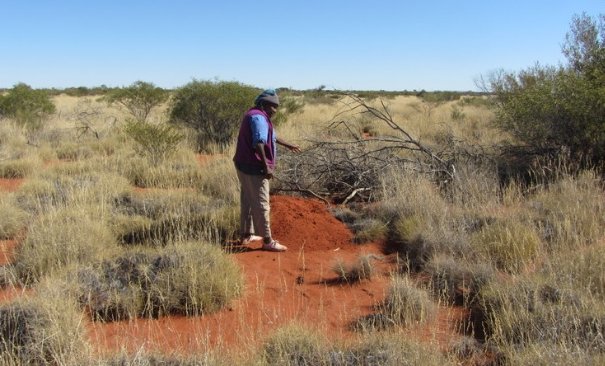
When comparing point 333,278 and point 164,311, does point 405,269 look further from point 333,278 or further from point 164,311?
point 164,311

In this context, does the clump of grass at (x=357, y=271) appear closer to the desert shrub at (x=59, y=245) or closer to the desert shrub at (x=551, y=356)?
the desert shrub at (x=551, y=356)

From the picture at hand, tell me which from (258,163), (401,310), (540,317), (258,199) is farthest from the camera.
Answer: (258,199)

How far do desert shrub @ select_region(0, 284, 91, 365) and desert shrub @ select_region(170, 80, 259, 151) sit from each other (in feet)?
34.6

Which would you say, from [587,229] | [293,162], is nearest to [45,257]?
[293,162]

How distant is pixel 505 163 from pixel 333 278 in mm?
5375

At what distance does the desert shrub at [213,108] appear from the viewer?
47.1 feet

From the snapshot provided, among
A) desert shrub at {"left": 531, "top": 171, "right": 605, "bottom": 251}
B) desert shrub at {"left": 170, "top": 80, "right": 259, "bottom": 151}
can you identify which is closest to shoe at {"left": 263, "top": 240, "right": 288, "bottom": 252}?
desert shrub at {"left": 531, "top": 171, "right": 605, "bottom": 251}

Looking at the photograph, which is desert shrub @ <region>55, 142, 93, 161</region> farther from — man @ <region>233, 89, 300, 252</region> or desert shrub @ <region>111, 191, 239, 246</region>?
man @ <region>233, 89, 300, 252</region>

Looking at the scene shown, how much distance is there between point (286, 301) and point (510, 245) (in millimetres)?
2414

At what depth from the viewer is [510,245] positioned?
208 inches

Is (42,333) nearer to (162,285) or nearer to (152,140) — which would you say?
(162,285)

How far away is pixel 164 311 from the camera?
4363 mm

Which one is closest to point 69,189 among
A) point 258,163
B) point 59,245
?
point 59,245

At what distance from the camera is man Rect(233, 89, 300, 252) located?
223 inches
